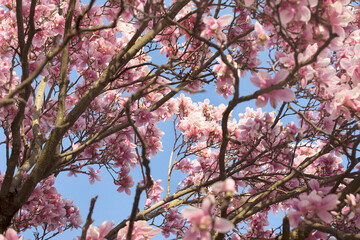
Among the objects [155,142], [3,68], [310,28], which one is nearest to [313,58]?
[310,28]

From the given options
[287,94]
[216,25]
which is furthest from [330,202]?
[216,25]

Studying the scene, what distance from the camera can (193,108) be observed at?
496cm

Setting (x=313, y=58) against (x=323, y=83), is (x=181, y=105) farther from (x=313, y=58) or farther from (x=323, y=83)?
(x=313, y=58)

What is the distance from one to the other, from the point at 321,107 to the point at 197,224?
2472 mm

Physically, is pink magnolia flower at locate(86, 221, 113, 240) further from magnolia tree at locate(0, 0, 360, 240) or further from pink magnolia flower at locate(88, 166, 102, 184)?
pink magnolia flower at locate(88, 166, 102, 184)

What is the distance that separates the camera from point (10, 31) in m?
3.70

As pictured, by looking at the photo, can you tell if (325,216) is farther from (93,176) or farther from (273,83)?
(93,176)

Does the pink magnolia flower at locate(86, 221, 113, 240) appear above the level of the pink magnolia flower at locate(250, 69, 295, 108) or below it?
below

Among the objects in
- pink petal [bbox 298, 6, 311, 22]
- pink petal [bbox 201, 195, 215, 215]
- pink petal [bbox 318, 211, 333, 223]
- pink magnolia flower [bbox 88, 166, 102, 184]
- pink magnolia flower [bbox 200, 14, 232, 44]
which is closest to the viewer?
pink petal [bbox 201, 195, 215, 215]

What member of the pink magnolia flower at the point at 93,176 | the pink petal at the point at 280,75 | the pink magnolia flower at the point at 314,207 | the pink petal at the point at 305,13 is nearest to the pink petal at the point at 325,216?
the pink magnolia flower at the point at 314,207

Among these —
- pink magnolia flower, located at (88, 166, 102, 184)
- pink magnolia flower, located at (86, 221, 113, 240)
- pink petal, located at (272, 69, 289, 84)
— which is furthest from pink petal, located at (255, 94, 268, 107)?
pink magnolia flower, located at (88, 166, 102, 184)

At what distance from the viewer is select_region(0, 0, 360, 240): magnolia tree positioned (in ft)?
6.08

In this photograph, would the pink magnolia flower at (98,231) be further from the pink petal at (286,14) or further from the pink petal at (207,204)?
the pink petal at (286,14)

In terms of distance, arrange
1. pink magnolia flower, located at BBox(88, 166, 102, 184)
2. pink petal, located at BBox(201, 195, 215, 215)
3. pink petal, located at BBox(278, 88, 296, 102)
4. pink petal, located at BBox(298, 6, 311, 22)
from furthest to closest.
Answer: pink magnolia flower, located at BBox(88, 166, 102, 184)
pink petal, located at BBox(278, 88, 296, 102)
pink petal, located at BBox(298, 6, 311, 22)
pink petal, located at BBox(201, 195, 215, 215)
